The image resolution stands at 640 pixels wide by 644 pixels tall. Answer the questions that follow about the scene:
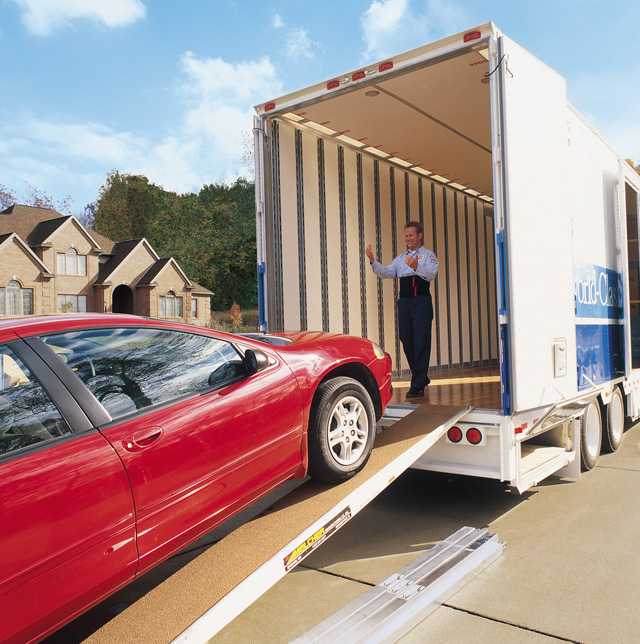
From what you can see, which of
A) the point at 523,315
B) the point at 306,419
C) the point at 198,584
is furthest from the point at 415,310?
the point at 198,584

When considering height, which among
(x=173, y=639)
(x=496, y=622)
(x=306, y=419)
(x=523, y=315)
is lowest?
(x=496, y=622)

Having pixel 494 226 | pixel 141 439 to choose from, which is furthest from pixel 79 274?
pixel 141 439

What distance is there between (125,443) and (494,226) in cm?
312

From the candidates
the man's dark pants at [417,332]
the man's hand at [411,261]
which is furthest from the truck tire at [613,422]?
the man's hand at [411,261]

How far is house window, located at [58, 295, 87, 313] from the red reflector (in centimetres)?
4115

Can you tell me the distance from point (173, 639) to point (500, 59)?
12.8ft

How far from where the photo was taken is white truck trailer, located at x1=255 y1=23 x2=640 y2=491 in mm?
4254

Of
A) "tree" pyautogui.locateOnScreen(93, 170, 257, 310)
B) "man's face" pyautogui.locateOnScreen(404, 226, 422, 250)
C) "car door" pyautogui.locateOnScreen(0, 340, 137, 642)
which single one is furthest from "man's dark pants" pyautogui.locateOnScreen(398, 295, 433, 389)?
"tree" pyautogui.locateOnScreen(93, 170, 257, 310)

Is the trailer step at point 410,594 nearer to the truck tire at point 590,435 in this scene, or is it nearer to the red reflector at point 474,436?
the red reflector at point 474,436

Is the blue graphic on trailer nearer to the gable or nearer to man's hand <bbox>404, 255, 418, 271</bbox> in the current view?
man's hand <bbox>404, 255, 418, 271</bbox>

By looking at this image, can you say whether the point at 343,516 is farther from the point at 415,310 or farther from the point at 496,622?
the point at 415,310

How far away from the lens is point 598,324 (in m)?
5.83

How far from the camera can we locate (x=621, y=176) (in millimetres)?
6887

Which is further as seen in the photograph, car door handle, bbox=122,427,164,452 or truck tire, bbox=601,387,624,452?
truck tire, bbox=601,387,624,452
